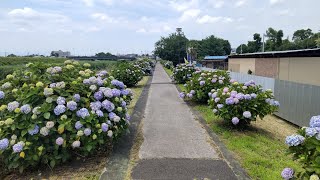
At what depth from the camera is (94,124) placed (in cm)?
479

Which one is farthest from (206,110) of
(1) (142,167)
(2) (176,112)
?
(1) (142,167)

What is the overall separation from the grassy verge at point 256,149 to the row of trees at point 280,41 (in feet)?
183

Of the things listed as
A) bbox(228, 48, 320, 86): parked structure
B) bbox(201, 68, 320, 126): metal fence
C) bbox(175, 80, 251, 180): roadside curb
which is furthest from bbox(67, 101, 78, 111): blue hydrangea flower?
bbox(228, 48, 320, 86): parked structure

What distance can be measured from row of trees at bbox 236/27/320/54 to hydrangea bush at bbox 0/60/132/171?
194 feet

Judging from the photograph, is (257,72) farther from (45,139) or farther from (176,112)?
(45,139)

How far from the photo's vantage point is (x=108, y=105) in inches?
205

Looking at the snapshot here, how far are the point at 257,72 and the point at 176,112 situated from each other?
1508cm

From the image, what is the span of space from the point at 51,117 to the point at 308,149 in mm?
3224

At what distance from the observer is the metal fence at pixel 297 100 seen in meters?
8.65

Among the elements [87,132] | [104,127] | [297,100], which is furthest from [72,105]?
[297,100]

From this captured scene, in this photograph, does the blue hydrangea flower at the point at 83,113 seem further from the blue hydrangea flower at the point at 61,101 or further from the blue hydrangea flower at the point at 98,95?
the blue hydrangea flower at the point at 98,95

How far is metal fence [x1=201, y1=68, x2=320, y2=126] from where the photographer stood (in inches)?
340

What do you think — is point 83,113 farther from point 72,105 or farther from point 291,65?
point 291,65

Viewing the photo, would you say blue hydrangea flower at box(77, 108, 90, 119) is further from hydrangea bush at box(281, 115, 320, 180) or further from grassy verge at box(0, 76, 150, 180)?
hydrangea bush at box(281, 115, 320, 180)
